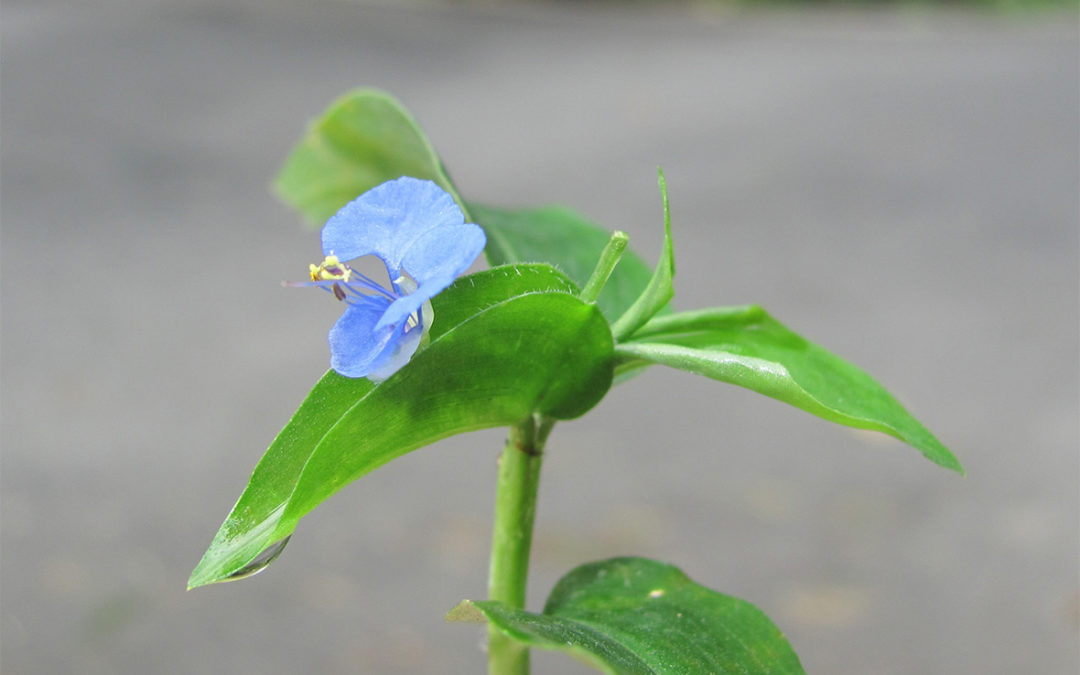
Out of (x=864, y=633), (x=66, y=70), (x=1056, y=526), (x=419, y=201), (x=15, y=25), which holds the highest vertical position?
(x=15, y=25)

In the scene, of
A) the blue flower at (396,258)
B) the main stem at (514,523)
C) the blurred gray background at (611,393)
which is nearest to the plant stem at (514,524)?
the main stem at (514,523)

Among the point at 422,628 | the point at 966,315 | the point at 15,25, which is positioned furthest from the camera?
the point at 15,25

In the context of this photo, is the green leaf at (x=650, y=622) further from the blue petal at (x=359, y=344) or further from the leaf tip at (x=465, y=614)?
the blue petal at (x=359, y=344)

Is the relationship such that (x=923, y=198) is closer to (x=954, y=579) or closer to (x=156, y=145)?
(x=954, y=579)

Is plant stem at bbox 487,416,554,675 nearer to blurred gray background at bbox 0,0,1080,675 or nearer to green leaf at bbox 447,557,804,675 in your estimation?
green leaf at bbox 447,557,804,675

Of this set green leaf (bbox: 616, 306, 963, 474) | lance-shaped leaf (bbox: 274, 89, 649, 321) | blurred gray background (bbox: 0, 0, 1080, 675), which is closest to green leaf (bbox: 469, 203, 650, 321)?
lance-shaped leaf (bbox: 274, 89, 649, 321)

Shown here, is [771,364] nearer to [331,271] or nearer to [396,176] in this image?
[331,271]

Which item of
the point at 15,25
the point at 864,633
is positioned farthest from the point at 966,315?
the point at 15,25
